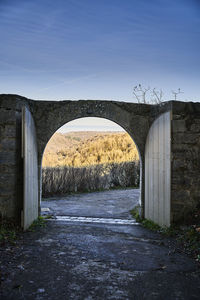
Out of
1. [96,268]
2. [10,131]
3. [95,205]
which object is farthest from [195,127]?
[95,205]

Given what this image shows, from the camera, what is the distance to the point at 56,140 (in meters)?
48.1

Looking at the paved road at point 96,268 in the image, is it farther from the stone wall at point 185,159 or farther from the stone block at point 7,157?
the stone block at point 7,157

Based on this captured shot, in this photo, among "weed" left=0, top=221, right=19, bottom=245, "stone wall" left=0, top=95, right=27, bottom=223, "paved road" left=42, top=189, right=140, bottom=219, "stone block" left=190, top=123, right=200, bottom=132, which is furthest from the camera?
"paved road" left=42, top=189, right=140, bottom=219

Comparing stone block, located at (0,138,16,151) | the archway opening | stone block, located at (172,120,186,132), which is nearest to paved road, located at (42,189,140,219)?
the archway opening

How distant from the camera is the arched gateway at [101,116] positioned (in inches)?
185

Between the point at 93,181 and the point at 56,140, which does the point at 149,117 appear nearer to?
the point at 93,181

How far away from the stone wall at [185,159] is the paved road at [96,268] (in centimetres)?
75

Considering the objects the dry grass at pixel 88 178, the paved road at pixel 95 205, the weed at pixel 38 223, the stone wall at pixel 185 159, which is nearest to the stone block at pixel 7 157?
the weed at pixel 38 223

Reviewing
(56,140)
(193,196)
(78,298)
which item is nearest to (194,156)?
(193,196)

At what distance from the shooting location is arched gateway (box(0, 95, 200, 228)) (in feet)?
15.4

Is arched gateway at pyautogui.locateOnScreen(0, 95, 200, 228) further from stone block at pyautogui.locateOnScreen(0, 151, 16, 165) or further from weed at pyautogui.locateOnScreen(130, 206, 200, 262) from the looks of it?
weed at pyautogui.locateOnScreen(130, 206, 200, 262)

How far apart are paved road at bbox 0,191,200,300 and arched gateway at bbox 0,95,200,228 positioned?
642 mm

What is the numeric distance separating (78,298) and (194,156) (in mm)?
3315

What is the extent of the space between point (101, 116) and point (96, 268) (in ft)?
10.4
